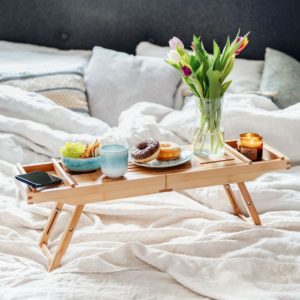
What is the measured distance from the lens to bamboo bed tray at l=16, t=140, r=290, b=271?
1.82 m

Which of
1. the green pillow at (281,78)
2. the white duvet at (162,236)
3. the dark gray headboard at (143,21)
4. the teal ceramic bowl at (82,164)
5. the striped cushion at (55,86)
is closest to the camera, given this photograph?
the white duvet at (162,236)

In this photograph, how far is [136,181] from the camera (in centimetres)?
187

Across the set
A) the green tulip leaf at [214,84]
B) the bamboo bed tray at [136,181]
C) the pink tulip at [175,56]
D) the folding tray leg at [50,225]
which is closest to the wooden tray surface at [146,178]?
the bamboo bed tray at [136,181]

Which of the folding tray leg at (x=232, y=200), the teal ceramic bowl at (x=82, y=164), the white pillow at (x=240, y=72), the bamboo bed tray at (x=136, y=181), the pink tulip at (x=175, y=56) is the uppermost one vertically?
the pink tulip at (x=175, y=56)

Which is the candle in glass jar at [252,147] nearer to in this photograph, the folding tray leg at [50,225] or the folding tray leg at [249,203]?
the folding tray leg at [249,203]

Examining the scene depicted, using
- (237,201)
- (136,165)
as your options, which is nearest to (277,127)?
(237,201)

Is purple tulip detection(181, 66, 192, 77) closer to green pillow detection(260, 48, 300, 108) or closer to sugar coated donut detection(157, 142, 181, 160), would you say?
sugar coated donut detection(157, 142, 181, 160)

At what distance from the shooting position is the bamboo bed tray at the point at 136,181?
1.82m

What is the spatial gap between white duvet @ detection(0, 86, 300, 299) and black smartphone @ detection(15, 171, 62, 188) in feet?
0.76

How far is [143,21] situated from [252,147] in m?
1.58

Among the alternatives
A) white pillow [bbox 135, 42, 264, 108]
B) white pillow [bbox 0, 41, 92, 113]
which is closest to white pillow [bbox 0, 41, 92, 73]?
white pillow [bbox 0, 41, 92, 113]

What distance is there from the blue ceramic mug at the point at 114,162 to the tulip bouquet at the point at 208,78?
1.05ft

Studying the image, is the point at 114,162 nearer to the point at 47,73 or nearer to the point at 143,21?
the point at 47,73

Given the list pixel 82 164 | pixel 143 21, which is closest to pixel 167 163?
pixel 82 164
